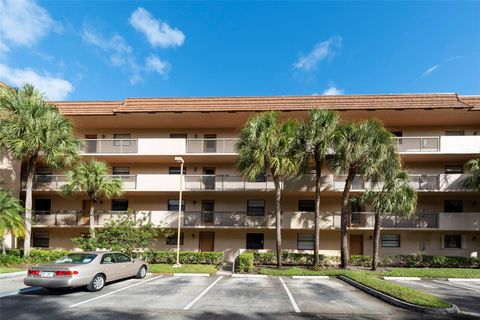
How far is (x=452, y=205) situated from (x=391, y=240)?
516cm

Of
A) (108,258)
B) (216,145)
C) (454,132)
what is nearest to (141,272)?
(108,258)

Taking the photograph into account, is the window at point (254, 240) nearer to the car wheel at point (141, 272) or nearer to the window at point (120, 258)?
the car wheel at point (141, 272)

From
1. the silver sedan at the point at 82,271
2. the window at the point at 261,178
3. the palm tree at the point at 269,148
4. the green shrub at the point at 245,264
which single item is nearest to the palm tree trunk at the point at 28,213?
the silver sedan at the point at 82,271

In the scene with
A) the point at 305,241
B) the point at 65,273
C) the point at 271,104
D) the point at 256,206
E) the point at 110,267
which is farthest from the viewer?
the point at 256,206

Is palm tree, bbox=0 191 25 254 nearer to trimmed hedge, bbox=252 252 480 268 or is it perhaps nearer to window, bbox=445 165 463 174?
trimmed hedge, bbox=252 252 480 268

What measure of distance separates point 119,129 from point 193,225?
33.3ft

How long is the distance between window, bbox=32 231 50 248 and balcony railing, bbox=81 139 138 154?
757 centimetres

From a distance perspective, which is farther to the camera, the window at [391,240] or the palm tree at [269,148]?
the window at [391,240]

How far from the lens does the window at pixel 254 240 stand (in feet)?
79.9

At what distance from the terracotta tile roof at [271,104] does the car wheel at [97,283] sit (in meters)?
13.7

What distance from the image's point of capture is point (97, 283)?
12.0 metres

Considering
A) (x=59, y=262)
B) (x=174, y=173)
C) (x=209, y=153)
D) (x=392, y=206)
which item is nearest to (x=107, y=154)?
(x=174, y=173)

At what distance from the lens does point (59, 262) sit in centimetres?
1218

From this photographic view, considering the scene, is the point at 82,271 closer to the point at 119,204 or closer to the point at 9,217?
the point at 9,217
